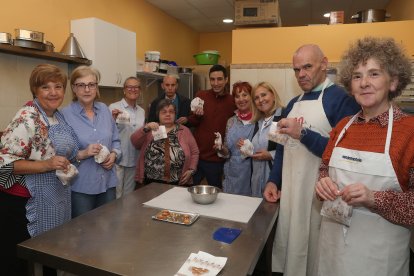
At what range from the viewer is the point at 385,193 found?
1.19 metres

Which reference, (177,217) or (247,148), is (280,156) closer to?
(247,148)

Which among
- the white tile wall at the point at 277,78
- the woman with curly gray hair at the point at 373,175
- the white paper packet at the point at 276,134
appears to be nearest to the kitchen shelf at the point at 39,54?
the white tile wall at the point at 277,78

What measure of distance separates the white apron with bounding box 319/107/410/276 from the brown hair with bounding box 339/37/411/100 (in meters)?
0.15

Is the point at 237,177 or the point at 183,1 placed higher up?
the point at 183,1

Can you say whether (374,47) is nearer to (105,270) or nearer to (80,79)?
(105,270)

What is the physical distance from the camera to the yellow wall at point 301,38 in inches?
140

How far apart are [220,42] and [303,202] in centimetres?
563

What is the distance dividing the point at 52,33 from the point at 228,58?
13.9ft

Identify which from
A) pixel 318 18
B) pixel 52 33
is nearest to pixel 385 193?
pixel 52 33

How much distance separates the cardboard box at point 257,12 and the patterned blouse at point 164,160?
2104mm

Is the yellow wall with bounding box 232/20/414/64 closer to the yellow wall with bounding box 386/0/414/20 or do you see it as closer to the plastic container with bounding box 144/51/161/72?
the yellow wall with bounding box 386/0/414/20

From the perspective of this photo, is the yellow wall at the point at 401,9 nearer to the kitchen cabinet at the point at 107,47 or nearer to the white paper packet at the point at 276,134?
the white paper packet at the point at 276,134

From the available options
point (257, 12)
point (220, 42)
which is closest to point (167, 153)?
point (257, 12)

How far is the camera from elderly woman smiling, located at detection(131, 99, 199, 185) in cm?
261
